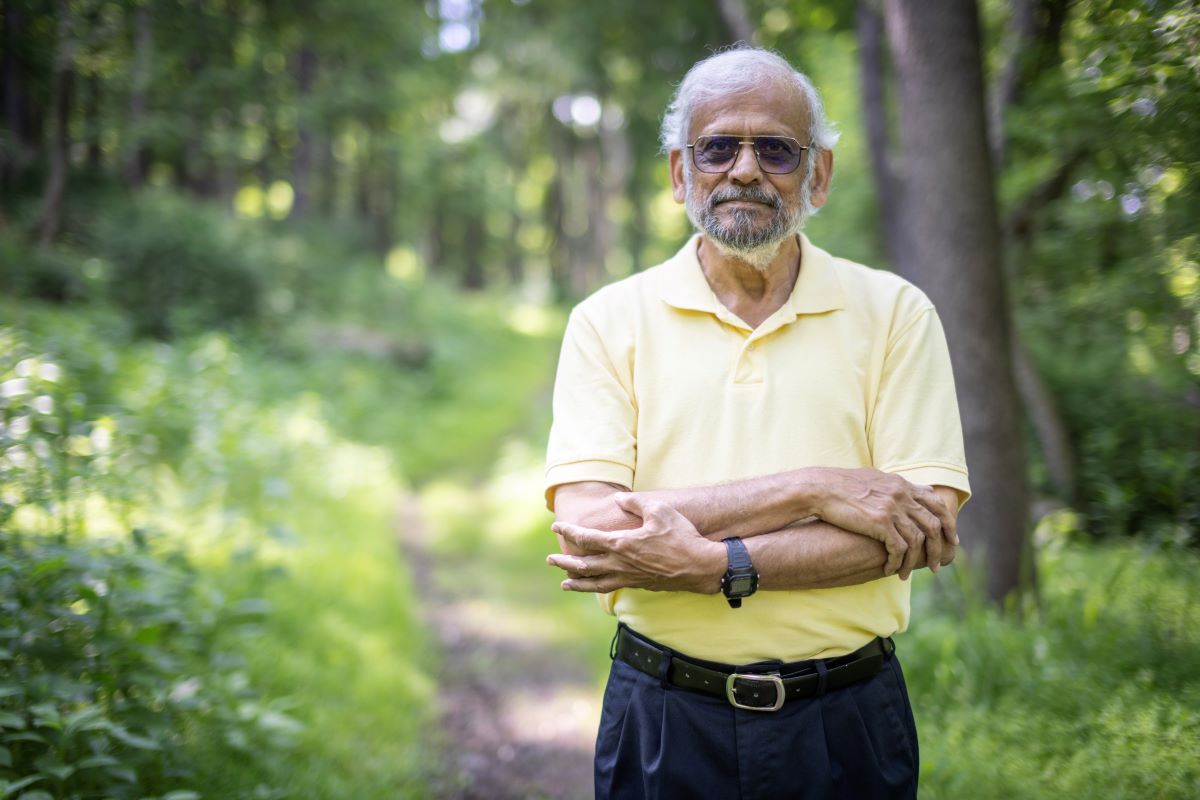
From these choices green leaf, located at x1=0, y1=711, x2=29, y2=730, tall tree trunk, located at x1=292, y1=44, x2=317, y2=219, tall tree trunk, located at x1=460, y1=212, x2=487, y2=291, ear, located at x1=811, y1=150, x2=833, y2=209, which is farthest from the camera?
tall tree trunk, located at x1=460, y1=212, x2=487, y2=291

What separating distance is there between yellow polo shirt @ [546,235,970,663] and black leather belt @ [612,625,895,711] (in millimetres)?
30

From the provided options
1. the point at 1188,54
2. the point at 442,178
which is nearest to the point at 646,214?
the point at 442,178

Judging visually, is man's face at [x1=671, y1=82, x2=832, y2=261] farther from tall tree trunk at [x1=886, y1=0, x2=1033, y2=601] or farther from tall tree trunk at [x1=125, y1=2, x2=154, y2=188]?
tall tree trunk at [x1=125, y1=2, x2=154, y2=188]

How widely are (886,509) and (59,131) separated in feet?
18.2

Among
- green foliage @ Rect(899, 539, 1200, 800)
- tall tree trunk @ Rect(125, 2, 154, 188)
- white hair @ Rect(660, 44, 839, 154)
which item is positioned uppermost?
tall tree trunk @ Rect(125, 2, 154, 188)

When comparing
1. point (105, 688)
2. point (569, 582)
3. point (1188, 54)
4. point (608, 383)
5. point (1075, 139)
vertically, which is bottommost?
point (105, 688)

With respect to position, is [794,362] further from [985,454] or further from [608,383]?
[985,454]

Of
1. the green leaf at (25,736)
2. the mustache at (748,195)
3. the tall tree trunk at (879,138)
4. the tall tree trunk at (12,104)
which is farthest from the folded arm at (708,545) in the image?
the tall tree trunk at (879,138)

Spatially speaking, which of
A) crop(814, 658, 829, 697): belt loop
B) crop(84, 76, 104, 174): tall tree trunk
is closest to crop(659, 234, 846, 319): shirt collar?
crop(814, 658, 829, 697): belt loop

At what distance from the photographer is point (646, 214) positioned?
24.5 meters

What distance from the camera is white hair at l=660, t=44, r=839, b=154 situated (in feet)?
6.90

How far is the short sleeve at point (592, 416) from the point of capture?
2.01 metres

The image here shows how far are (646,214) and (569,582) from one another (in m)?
23.4

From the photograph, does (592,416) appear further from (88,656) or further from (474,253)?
(474,253)
